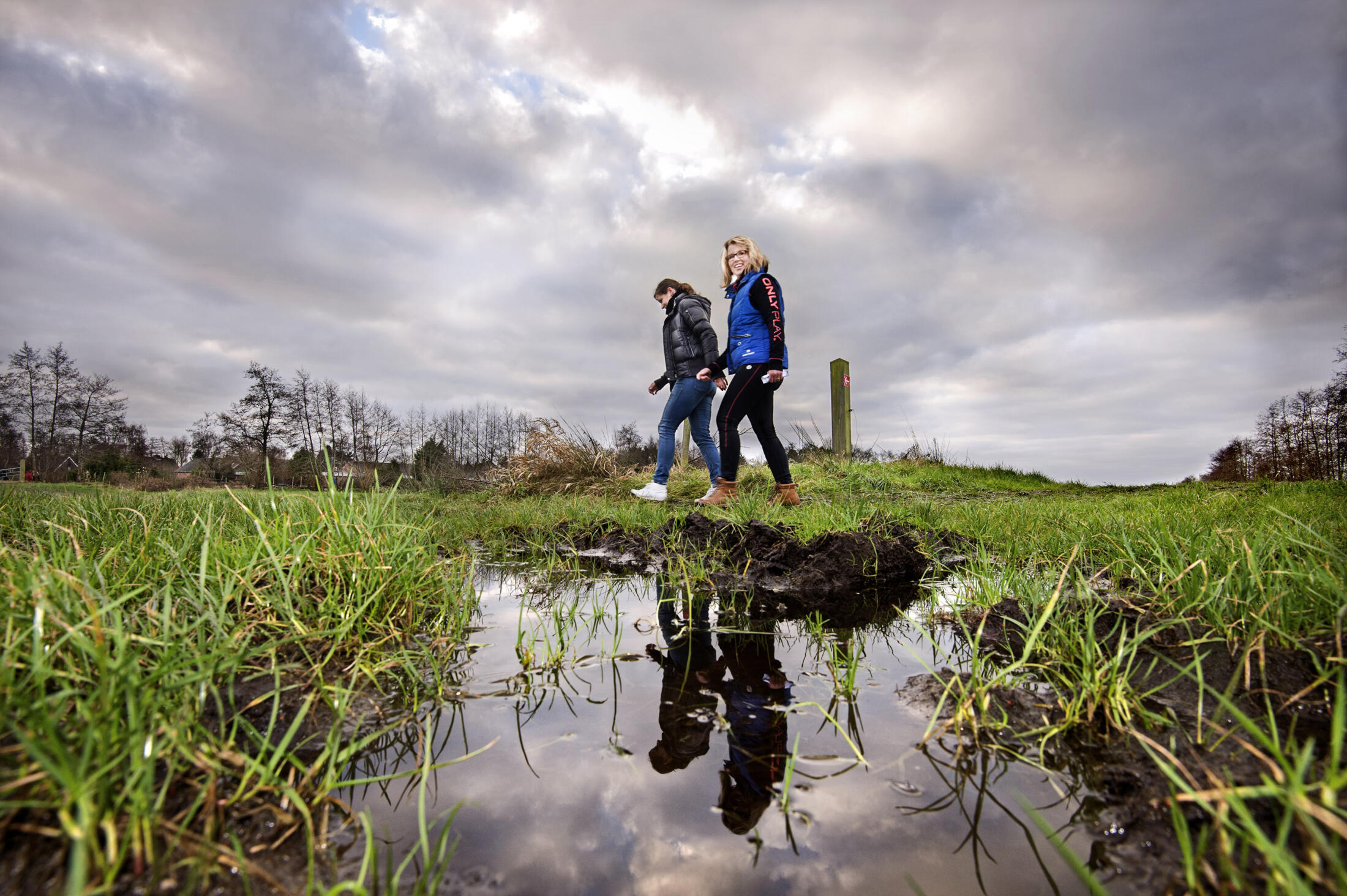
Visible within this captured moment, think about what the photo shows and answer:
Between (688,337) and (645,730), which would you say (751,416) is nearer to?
(688,337)

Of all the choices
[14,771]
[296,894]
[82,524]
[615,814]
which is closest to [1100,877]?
[615,814]

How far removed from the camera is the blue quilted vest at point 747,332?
6.60 m

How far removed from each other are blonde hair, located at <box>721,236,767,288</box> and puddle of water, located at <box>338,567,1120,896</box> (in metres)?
5.31

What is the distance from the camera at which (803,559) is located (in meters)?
3.96

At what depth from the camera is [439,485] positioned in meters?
11.8

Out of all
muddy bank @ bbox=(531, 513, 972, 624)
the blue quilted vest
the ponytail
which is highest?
the ponytail

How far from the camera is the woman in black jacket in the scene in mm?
7660

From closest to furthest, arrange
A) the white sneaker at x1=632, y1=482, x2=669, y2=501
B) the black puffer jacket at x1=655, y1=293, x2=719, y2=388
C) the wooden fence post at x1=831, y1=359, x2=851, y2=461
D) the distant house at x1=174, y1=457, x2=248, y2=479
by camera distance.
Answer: the black puffer jacket at x1=655, y1=293, x2=719, y2=388 → the white sneaker at x1=632, y1=482, x2=669, y2=501 → the wooden fence post at x1=831, y1=359, x2=851, y2=461 → the distant house at x1=174, y1=457, x2=248, y2=479

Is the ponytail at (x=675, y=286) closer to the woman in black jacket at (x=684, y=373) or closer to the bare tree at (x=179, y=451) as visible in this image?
the woman in black jacket at (x=684, y=373)

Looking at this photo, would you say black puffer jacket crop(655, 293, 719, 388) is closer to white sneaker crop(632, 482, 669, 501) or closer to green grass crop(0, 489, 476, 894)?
white sneaker crop(632, 482, 669, 501)

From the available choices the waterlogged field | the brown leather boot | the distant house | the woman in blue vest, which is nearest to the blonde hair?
the woman in blue vest

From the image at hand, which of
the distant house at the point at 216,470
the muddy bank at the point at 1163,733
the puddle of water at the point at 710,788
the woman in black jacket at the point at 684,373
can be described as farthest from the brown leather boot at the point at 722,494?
the distant house at the point at 216,470

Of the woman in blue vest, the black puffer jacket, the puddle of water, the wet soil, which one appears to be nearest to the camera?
the wet soil

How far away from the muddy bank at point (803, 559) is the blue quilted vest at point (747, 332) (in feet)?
7.84
